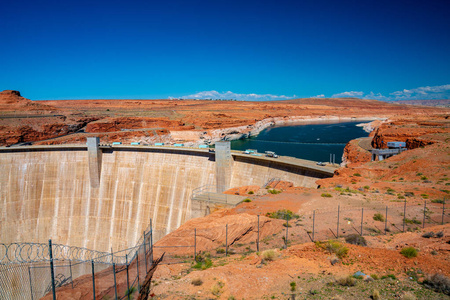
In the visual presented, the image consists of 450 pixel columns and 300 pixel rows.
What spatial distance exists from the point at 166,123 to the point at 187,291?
2591 inches

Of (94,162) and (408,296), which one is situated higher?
(94,162)

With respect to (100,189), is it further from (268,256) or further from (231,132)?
(231,132)

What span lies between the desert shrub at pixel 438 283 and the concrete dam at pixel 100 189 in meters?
18.9

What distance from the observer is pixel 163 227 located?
90.0ft

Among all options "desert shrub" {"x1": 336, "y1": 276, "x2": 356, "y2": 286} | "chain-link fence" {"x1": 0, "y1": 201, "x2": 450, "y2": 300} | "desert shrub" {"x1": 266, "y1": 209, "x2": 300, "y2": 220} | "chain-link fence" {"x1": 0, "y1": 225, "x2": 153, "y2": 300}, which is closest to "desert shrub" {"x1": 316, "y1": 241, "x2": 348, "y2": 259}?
"desert shrub" {"x1": 336, "y1": 276, "x2": 356, "y2": 286}

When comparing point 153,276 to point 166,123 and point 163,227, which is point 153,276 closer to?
point 163,227

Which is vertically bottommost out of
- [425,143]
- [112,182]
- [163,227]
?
[163,227]

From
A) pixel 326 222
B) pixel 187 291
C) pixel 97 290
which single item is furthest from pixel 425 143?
pixel 97 290

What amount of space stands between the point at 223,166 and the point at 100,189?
45.7ft

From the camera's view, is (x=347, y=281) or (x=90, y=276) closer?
(x=347, y=281)

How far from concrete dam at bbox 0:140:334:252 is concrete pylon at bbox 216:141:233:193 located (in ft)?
0.32

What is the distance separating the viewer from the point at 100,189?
1225 inches

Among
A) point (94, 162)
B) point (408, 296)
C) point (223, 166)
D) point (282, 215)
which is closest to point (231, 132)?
point (94, 162)

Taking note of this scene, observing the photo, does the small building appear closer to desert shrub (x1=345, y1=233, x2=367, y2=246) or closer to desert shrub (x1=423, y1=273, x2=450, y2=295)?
desert shrub (x1=345, y1=233, x2=367, y2=246)
